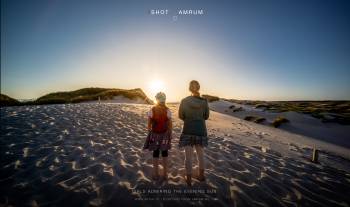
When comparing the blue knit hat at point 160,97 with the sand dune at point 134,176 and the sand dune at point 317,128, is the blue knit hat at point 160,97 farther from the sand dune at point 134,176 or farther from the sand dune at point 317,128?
the sand dune at point 317,128

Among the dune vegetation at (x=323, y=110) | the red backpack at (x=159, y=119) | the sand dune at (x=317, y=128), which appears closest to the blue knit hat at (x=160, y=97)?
the red backpack at (x=159, y=119)

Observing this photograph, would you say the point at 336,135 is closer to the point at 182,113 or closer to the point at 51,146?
the point at 182,113

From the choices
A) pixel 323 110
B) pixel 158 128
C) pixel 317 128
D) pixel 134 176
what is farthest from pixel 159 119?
pixel 323 110

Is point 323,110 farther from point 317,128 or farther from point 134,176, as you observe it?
point 134,176

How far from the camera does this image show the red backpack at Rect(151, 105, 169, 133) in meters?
4.57

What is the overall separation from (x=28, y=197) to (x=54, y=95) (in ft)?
121

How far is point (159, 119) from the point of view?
460cm

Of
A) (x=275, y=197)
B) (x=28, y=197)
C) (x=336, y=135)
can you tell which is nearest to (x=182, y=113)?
(x=275, y=197)

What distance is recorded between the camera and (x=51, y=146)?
673 cm

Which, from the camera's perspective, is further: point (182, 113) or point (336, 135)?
point (336, 135)

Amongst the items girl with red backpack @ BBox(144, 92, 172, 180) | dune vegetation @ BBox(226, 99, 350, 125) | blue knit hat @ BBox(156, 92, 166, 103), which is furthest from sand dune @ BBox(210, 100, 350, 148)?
blue knit hat @ BBox(156, 92, 166, 103)

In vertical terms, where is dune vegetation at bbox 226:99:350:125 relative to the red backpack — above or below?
below

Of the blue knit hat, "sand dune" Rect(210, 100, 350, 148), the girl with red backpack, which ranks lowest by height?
"sand dune" Rect(210, 100, 350, 148)

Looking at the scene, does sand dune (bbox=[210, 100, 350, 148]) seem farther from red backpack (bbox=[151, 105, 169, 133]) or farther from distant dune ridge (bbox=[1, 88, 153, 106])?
distant dune ridge (bbox=[1, 88, 153, 106])
